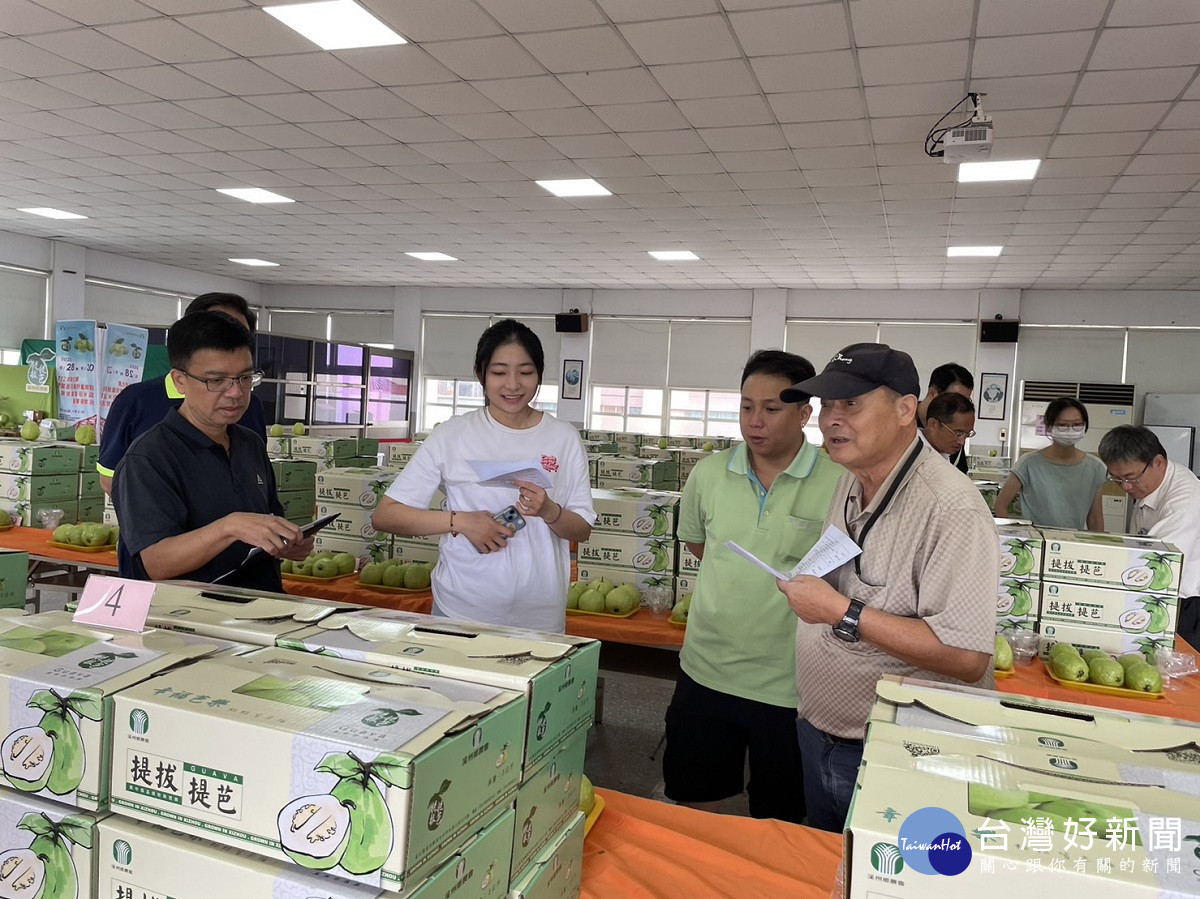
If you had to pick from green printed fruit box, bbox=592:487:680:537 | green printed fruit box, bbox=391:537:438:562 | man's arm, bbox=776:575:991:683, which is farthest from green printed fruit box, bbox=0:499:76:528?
man's arm, bbox=776:575:991:683

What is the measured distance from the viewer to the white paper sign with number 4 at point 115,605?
3.77ft

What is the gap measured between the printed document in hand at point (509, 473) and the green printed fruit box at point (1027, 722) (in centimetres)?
130

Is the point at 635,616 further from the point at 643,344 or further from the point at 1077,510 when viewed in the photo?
the point at 643,344

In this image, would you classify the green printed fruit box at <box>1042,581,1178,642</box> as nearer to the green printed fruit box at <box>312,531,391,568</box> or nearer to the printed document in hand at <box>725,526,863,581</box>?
the printed document in hand at <box>725,526,863,581</box>

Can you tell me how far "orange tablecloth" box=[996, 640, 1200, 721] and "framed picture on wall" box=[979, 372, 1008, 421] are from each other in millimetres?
10056

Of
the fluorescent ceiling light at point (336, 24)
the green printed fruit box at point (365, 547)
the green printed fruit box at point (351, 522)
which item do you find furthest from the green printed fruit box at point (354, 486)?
the fluorescent ceiling light at point (336, 24)

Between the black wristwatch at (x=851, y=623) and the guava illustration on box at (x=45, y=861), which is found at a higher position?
the black wristwatch at (x=851, y=623)

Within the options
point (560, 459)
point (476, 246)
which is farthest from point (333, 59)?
point (476, 246)

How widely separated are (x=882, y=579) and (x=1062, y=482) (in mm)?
3476

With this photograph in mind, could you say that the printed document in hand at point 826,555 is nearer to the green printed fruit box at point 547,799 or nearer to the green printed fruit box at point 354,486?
Result: the green printed fruit box at point 547,799

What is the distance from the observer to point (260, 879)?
80cm

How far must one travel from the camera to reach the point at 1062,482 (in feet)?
14.6

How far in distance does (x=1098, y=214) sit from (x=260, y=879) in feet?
27.2

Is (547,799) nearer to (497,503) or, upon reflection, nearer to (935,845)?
(935,845)
